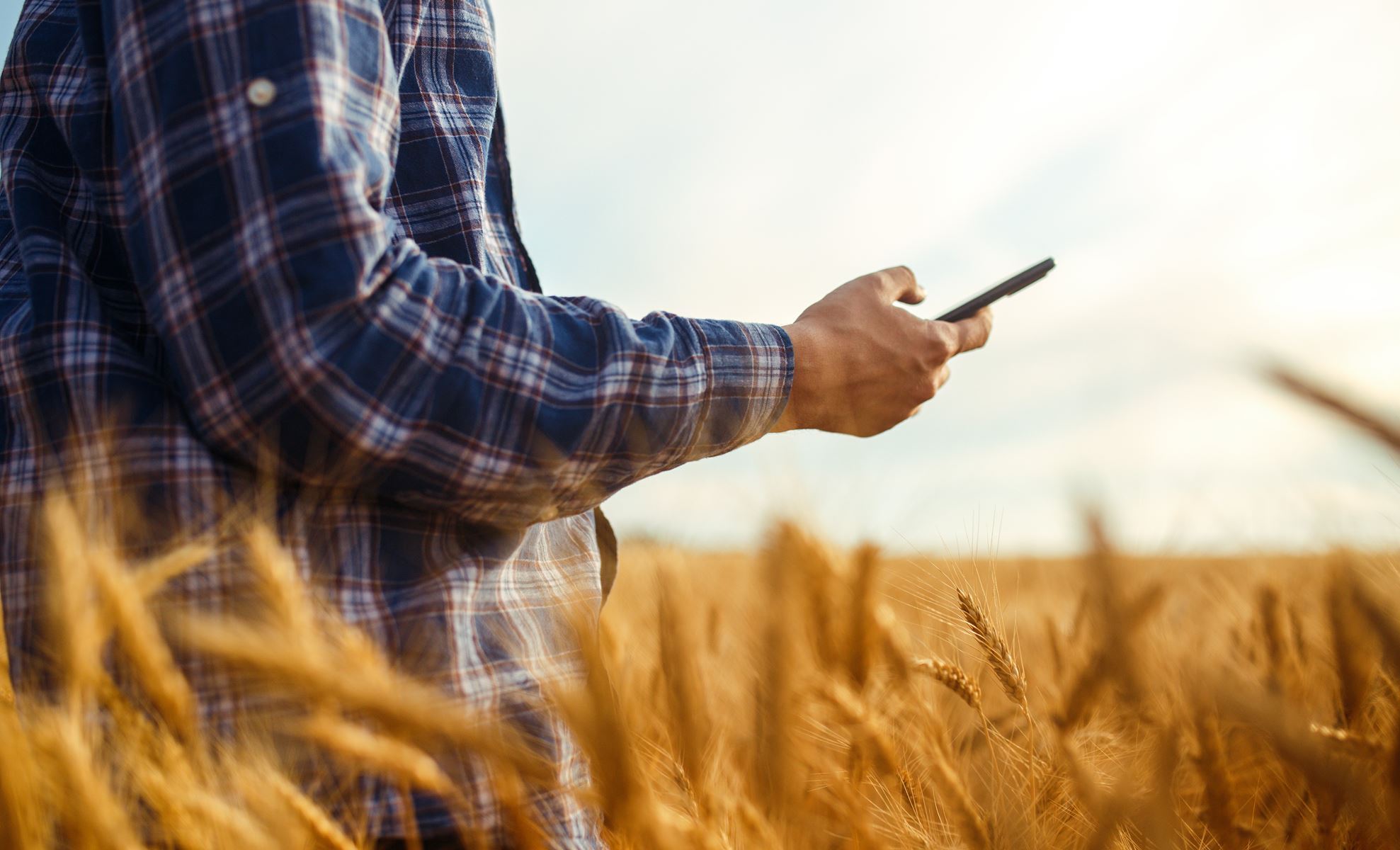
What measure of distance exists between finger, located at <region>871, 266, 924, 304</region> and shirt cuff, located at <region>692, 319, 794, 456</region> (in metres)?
0.19

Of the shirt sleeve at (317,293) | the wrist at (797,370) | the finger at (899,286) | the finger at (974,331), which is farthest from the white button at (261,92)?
the finger at (974,331)

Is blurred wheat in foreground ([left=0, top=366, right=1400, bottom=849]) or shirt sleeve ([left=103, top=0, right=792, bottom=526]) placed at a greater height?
shirt sleeve ([left=103, top=0, right=792, bottom=526])

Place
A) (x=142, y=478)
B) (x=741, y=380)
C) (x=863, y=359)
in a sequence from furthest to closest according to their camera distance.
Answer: (x=863, y=359), (x=741, y=380), (x=142, y=478)

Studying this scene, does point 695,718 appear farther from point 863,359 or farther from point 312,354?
point 863,359

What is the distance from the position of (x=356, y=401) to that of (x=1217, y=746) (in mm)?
690

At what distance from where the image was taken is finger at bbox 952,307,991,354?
40.9 inches

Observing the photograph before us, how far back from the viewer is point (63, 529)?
0.50m

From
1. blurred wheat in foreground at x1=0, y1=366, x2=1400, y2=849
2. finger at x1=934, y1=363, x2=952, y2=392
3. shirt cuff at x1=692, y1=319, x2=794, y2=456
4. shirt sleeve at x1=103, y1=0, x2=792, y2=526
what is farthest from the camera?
finger at x1=934, y1=363, x2=952, y2=392

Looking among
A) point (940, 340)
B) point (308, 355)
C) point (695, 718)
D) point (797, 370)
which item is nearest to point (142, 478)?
point (308, 355)

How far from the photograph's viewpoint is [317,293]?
→ 0.59 meters

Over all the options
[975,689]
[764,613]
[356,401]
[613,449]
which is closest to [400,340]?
[356,401]

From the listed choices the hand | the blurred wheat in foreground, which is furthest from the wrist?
the blurred wheat in foreground

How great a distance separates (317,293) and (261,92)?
0.15 meters

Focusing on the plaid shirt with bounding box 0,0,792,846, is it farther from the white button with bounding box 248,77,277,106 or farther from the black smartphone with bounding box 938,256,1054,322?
the black smartphone with bounding box 938,256,1054,322
